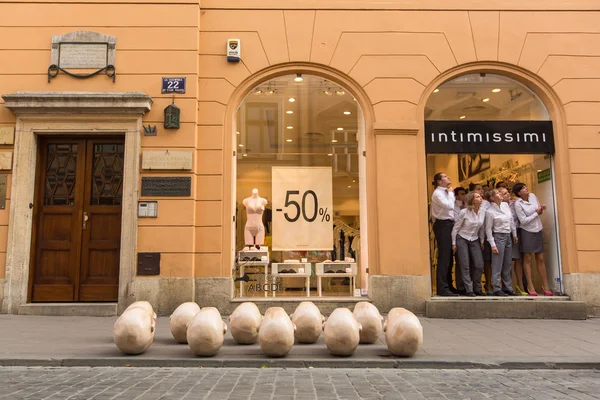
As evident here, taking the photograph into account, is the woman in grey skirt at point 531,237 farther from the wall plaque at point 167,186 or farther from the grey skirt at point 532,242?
the wall plaque at point 167,186

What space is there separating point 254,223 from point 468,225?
4.13 metres

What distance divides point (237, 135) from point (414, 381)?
6.17 metres

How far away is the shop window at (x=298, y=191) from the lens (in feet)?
30.0

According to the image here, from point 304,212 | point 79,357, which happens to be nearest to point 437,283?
point 304,212

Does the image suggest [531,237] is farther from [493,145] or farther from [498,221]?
[493,145]

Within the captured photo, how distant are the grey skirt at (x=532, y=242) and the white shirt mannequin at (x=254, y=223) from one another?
5070 millimetres

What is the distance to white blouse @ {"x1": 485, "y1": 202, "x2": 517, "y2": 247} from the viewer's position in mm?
8953

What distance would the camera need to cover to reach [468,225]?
8.94 meters

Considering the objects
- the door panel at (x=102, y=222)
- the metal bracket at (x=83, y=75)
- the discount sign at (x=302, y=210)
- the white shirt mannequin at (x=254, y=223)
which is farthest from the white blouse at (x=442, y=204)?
the metal bracket at (x=83, y=75)

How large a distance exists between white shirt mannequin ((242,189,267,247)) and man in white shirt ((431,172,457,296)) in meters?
3.36

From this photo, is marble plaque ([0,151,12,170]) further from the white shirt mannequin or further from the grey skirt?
the grey skirt

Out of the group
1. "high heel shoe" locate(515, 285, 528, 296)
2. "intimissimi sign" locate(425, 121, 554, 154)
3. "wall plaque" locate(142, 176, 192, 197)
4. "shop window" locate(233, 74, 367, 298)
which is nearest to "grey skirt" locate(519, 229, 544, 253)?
"high heel shoe" locate(515, 285, 528, 296)

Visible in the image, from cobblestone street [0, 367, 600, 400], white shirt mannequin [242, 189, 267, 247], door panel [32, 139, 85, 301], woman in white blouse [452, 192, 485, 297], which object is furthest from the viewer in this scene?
white shirt mannequin [242, 189, 267, 247]

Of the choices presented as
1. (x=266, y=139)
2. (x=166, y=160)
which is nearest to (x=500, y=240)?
(x=266, y=139)
